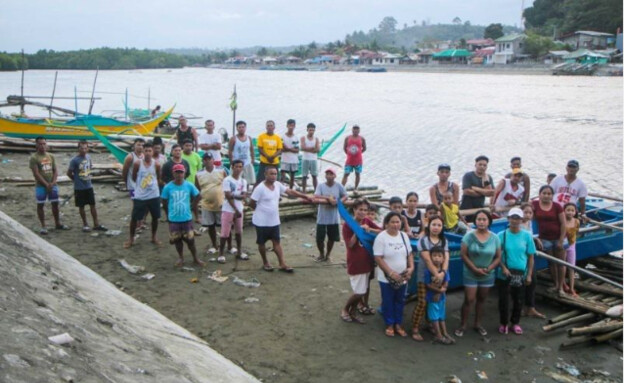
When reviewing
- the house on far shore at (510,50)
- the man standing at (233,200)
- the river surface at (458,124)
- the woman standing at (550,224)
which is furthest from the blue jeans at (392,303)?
the house on far shore at (510,50)

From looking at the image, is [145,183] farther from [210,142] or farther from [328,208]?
[328,208]

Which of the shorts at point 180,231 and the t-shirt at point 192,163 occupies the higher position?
the t-shirt at point 192,163

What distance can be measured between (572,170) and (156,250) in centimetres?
694

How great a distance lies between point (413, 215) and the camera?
23.5 feet

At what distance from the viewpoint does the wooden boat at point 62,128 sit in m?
19.4

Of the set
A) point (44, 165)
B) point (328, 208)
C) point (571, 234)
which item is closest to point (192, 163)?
point (44, 165)

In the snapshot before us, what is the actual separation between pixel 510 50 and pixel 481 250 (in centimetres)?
10183

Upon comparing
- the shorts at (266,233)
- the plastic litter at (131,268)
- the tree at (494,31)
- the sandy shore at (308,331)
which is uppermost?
the tree at (494,31)

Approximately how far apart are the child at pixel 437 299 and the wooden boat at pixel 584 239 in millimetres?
570

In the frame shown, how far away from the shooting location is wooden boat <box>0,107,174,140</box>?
763 inches

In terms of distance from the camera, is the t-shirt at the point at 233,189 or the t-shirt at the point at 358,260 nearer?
the t-shirt at the point at 358,260

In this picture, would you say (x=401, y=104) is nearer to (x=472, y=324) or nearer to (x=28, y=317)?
(x=472, y=324)

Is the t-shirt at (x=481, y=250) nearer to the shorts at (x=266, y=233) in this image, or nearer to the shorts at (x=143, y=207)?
the shorts at (x=266, y=233)

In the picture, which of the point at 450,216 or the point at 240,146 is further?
the point at 240,146
